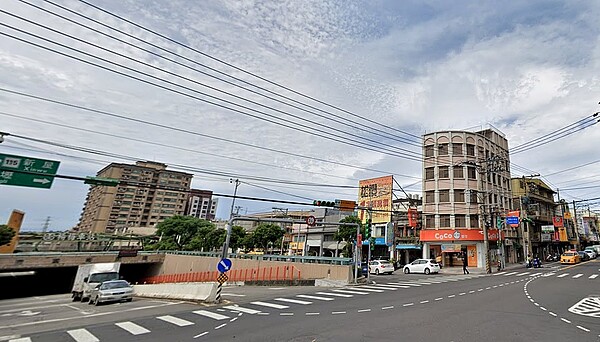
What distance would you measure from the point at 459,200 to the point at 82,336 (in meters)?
41.9

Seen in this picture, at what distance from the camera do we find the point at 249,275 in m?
33.7

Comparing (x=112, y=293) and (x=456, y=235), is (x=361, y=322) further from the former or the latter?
(x=456, y=235)

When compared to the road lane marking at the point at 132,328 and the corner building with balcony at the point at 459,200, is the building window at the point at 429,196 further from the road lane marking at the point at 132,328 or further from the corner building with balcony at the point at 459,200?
the road lane marking at the point at 132,328

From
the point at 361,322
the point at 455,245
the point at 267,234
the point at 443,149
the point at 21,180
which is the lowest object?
the point at 361,322

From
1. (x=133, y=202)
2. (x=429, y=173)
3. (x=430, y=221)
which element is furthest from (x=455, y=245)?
(x=133, y=202)

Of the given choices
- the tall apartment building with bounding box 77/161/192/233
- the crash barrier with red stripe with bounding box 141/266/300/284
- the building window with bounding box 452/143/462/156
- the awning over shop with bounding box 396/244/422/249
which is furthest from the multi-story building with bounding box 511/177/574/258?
the tall apartment building with bounding box 77/161/192/233

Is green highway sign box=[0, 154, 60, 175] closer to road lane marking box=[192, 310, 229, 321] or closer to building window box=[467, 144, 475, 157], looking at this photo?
road lane marking box=[192, 310, 229, 321]

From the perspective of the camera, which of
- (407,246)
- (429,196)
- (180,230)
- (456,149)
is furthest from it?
(180,230)

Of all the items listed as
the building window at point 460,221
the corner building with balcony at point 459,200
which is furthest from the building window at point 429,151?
the building window at point 460,221

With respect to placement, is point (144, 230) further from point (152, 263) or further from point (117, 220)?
point (152, 263)

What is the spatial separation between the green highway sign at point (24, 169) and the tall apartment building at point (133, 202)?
9201 centimetres

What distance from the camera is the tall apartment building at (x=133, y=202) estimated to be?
4122 inches

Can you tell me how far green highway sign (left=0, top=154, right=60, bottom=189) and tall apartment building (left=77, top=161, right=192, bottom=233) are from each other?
92.0 m

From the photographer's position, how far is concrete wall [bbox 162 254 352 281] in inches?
991
